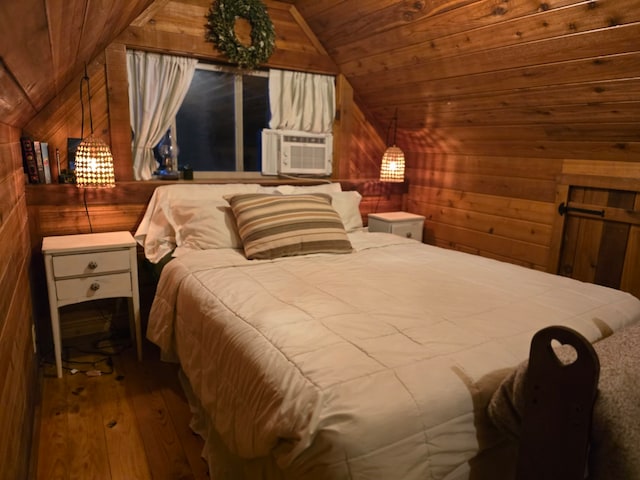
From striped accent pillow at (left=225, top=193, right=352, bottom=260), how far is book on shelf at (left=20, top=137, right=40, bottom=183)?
3.47 ft

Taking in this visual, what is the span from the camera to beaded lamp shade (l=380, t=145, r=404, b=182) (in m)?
3.48

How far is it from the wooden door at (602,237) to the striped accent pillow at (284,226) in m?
1.44

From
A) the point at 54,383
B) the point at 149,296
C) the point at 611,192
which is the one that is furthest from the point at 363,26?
the point at 54,383

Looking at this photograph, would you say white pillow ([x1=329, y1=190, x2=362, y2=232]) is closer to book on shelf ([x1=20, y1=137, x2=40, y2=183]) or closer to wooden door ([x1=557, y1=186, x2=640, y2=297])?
wooden door ([x1=557, y1=186, x2=640, y2=297])

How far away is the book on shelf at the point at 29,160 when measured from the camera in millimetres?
2385

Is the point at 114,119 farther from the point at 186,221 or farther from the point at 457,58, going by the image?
the point at 457,58

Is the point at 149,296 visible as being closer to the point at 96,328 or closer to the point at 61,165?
the point at 96,328

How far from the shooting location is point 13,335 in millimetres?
1459

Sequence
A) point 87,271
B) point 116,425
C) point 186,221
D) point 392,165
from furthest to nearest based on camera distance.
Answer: point 392,165 < point 186,221 < point 87,271 < point 116,425

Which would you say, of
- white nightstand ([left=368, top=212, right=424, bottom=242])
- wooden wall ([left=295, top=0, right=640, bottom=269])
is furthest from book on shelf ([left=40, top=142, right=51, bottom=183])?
white nightstand ([left=368, top=212, right=424, bottom=242])

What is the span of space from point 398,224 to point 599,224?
1.31m

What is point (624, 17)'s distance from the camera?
1782mm

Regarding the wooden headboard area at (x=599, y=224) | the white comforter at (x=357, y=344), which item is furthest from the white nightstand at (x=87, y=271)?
→ the wooden headboard area at (x=599, y=224)

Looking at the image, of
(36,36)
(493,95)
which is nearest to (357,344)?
(36,36)
